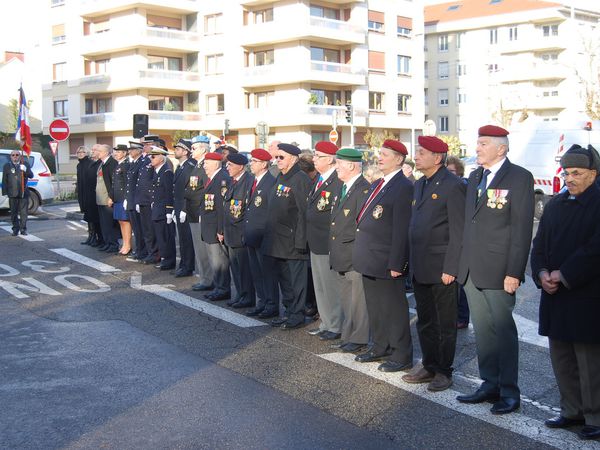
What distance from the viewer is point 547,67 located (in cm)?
7131

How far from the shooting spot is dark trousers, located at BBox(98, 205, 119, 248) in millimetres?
15164

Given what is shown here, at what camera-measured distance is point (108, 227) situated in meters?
15.2

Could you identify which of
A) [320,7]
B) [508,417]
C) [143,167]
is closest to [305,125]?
[320,7]

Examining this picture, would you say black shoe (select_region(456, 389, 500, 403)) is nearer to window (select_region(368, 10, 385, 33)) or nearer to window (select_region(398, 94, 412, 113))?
window (select_region(368, 10, 385, 33))

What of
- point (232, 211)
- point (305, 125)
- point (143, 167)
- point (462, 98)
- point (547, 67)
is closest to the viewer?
point (232, 211)

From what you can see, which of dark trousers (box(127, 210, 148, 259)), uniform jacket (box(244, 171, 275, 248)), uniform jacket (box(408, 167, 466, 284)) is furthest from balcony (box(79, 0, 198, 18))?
uniform jacket (box(408, 167, 466, 284))

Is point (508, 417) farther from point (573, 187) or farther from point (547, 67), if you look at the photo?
point (547, 67)

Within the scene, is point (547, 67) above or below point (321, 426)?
above

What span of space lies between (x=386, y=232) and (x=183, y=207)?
18.0ft

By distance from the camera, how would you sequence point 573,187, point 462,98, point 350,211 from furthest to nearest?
point 462,98 < point 350,211 < point 573,187

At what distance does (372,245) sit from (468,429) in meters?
2.12

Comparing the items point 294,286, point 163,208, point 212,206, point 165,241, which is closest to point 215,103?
point 165,241

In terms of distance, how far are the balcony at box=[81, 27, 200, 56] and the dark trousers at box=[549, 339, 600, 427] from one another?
52498 millimetres

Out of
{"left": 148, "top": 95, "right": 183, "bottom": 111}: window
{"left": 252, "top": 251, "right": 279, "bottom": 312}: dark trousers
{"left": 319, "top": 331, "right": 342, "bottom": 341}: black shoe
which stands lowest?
{"left": 319, "top": 331, "right": 342, "bottom": 341}: black shoe
